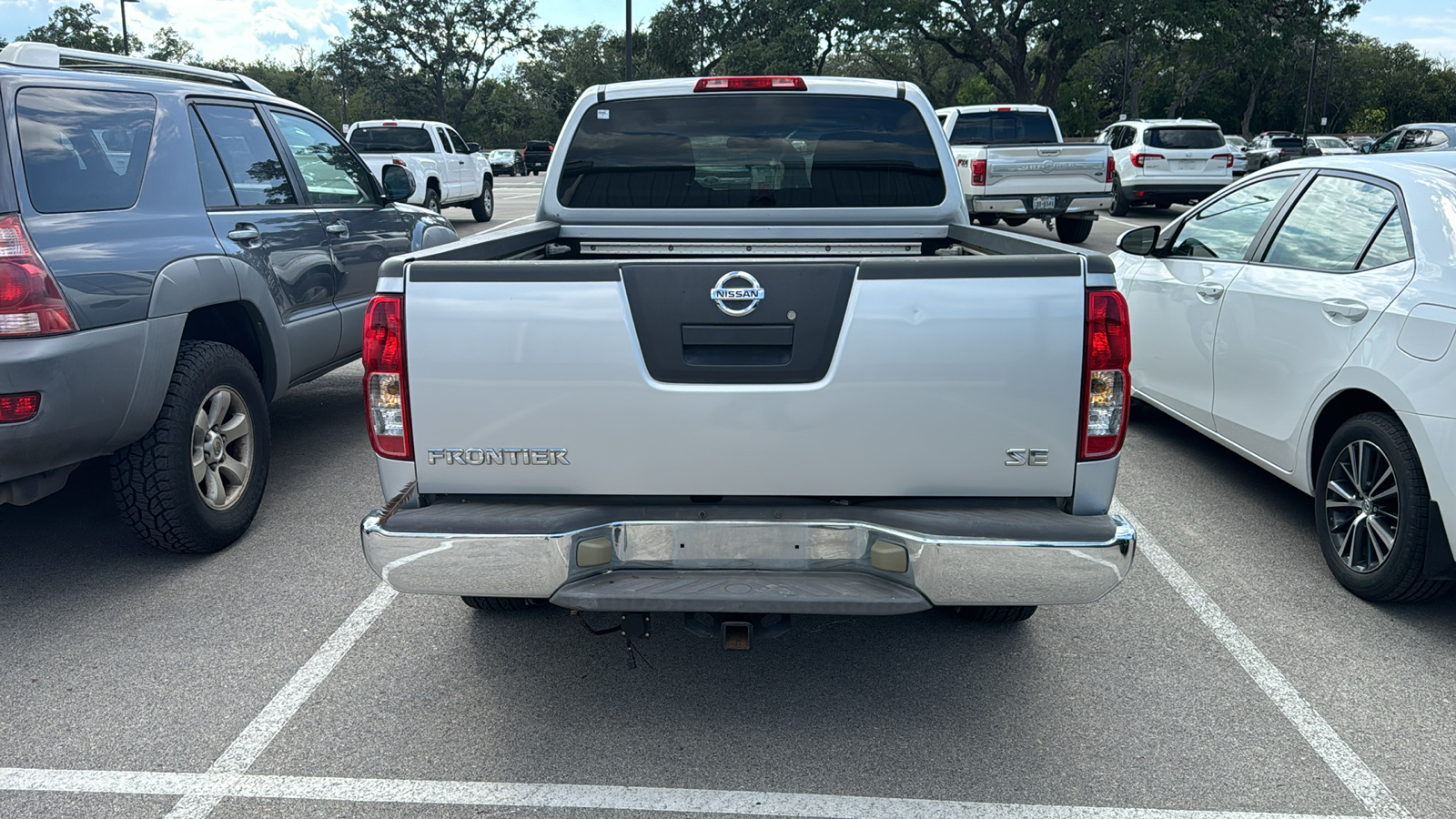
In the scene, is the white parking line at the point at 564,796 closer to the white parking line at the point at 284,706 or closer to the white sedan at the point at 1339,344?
the white parking line at the point at 284,706

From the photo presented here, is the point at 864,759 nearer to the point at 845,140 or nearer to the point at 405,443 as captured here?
the point at 405,443

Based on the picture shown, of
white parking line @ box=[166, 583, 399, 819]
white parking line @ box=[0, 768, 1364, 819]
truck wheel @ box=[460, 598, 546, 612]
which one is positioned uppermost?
truck wheel @ box=[460, 598, 546, 612]

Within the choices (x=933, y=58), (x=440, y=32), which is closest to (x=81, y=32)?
(x=440, y=32)

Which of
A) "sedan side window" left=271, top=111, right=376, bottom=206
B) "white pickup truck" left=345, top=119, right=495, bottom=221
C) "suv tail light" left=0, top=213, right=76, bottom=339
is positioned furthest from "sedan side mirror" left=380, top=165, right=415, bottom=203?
"white pickup truck" left=345, top=119, right=495, bottom=221

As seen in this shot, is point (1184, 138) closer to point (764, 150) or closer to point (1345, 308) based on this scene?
point (1345, 308)

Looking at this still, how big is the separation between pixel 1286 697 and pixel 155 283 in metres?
4.31

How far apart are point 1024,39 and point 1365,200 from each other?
37.1 m

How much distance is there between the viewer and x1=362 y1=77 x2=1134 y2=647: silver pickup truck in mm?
2842

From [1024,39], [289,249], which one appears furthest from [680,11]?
[289,249]

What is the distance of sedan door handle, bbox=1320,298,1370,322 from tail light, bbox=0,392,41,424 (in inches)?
189

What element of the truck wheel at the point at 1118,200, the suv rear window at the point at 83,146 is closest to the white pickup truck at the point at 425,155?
the truck wheel at the point at 1118,200

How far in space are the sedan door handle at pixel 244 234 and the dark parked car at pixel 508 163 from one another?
45332 millimetres

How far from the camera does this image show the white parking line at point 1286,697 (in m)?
2.93

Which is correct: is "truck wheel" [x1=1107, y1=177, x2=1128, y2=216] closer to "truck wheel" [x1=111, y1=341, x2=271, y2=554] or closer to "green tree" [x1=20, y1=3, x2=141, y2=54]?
"truck wheel" [x1=111, y1=341, x2=271, y2=554]
